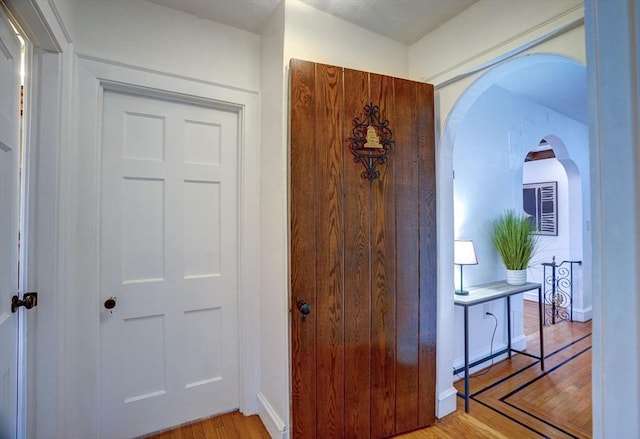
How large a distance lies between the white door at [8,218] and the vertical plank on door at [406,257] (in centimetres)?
171

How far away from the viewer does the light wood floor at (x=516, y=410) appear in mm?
1765

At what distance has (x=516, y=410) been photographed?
6.53 feet

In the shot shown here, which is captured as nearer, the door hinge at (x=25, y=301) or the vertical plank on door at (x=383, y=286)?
the door hinge at (x=25, y=301)

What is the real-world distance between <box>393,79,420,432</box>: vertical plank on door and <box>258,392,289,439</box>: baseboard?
67 centimetres

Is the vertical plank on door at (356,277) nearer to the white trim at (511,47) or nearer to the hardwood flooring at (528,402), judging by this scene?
the hardwood flooring at (528,402)

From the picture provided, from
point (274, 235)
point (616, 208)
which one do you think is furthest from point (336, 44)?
point (616, 208)

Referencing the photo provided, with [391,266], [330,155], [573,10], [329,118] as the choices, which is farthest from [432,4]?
[391,266]

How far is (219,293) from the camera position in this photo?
189 cm

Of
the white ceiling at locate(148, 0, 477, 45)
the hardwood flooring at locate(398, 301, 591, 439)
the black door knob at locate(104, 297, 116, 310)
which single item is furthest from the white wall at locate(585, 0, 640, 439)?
the black door knob at locate(104, 297, 116, 310)

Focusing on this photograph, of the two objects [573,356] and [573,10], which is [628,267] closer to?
[573,10]

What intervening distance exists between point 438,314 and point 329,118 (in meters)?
1.38

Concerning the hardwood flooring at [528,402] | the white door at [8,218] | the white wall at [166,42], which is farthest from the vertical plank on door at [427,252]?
the white door at [8,218]

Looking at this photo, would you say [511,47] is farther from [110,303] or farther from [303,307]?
[110,303]

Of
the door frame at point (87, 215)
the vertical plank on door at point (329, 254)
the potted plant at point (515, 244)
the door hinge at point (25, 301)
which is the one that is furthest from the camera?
the potted plant at point (515, 244)
